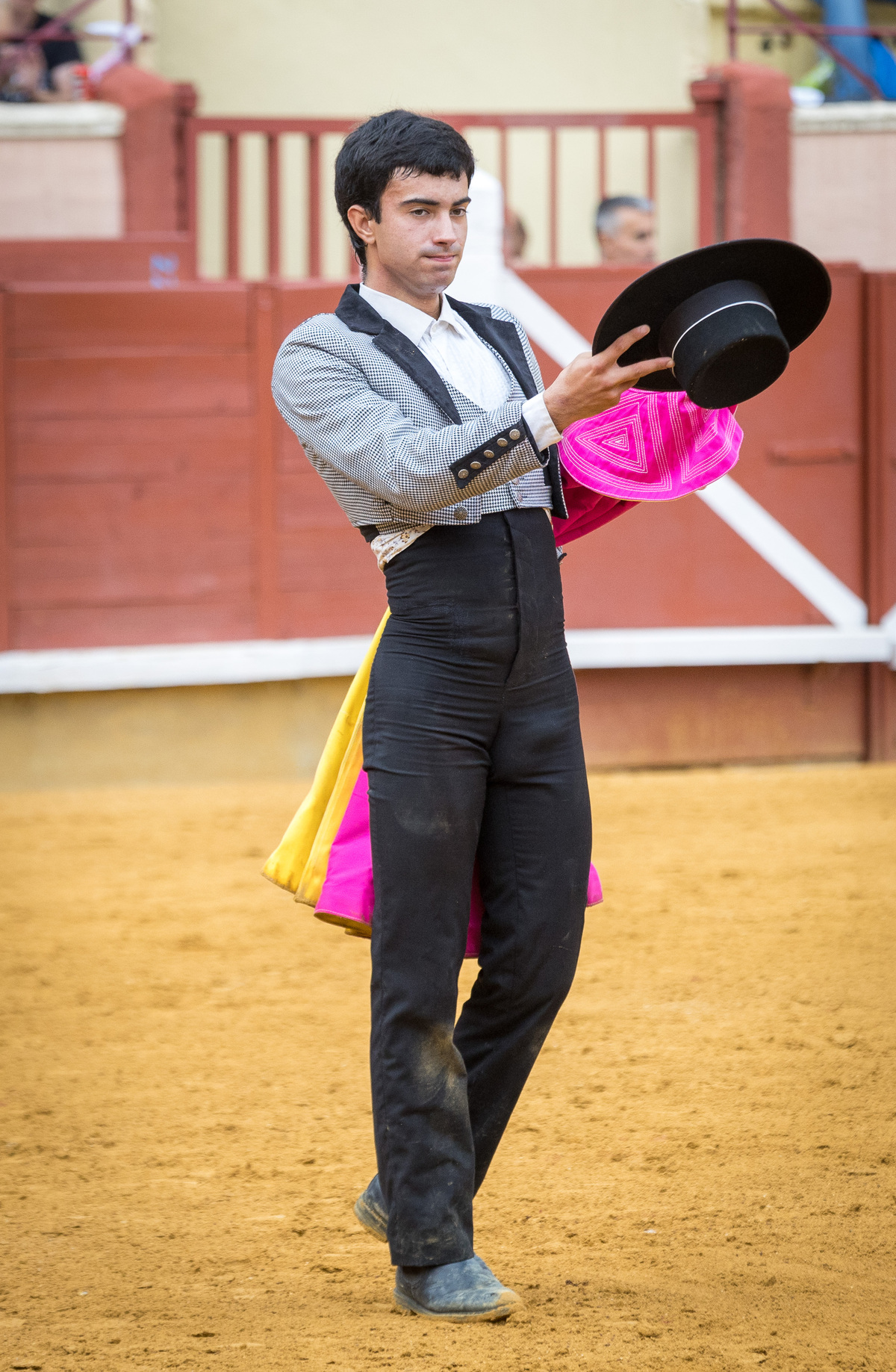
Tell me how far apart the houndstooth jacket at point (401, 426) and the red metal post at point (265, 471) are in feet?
13.7

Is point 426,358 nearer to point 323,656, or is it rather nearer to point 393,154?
point 393,154

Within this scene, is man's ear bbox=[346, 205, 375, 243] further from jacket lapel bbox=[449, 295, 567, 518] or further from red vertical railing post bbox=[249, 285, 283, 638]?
red vertical railing post bbox=[249, 285, 283, 638]

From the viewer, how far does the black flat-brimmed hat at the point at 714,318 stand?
6.04 ft

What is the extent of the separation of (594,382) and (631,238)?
16.5ft

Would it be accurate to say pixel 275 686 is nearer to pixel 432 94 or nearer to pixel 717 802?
pixel 717 802

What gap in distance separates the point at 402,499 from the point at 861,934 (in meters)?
2.69

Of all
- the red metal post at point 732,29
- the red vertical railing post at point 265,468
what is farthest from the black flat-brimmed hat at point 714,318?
the red metal post at point 732,29

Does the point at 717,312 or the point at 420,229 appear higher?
the point at 420,229

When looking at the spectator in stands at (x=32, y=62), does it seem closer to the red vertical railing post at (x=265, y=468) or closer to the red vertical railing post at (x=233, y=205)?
the red vertical railing post at (x=233, y=205)

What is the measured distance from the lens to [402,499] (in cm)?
190

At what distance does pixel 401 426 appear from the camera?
1925 mm

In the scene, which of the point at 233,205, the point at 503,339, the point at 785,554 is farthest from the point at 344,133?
the point at 503,339

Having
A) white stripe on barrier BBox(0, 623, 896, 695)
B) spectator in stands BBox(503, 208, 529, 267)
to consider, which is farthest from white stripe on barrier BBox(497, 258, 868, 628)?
spectator in stands BBox(503, 208, 529, 267)

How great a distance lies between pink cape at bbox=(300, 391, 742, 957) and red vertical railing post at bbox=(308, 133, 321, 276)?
439cm
